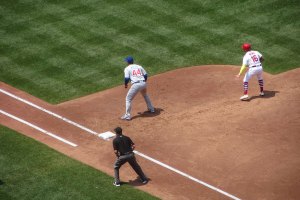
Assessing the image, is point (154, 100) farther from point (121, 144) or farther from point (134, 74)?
point (121, 144)

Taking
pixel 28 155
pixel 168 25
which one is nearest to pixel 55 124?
pixel 28 155

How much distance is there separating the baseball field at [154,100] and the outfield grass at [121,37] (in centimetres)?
7

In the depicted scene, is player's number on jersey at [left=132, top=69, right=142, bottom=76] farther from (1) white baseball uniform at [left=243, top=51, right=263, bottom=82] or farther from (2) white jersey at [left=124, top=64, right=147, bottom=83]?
(1) white baseball uniform at [left=243, top=51, right=263, bottom=82]

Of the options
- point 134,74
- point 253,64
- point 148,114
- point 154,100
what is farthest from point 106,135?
point 253,64

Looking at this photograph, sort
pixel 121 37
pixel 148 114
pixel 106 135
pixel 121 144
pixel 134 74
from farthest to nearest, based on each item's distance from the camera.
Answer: pixel 121 37 < pixel 148 114 < pixel 134 74 < pixel 106 135 < pixel 121 144

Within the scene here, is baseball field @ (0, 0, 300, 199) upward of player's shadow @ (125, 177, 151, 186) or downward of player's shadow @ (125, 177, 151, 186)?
upward

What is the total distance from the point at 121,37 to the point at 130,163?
36.8 feet

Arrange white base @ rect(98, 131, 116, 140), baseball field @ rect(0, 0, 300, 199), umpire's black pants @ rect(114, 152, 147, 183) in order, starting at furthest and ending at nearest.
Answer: white base @ rect(98, 131, 116, 140)
baseball field @ rect(0, 0, 300, 199)
umpire's black pants @ rect(114, 152, 147, 183)

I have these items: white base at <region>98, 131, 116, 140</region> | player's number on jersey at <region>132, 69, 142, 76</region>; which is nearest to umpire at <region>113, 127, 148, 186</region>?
white base at <region>98, 131, 116, 140</region>

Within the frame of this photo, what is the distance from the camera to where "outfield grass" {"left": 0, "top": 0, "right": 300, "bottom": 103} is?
26202 millimetres

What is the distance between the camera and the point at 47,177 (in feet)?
62.2

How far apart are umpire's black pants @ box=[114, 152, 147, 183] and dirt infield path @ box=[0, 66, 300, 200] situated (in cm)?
42

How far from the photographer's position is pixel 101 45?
28.0 m

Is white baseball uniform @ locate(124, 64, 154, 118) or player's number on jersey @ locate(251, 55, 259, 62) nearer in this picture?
white baseball uniform @ locate(124, 64, 154, 118)
